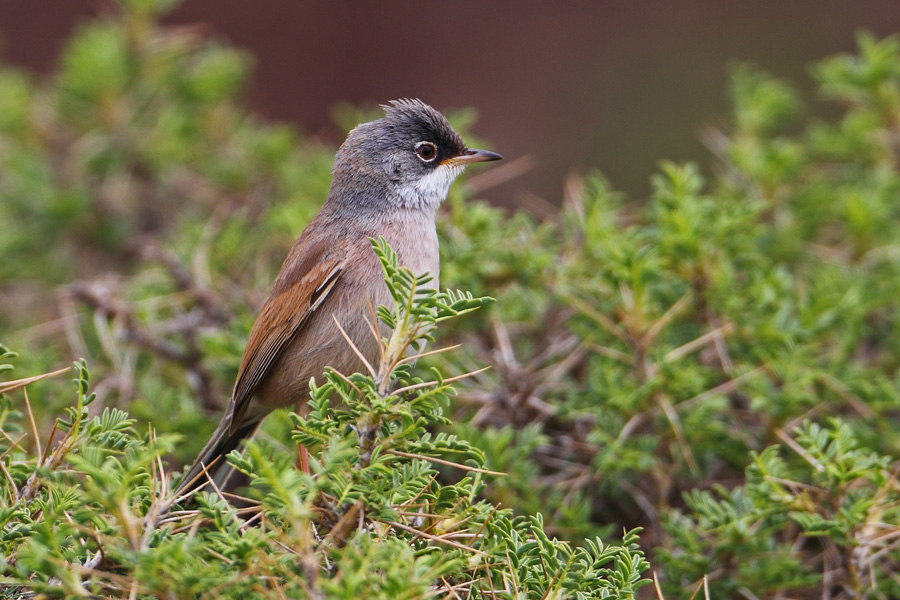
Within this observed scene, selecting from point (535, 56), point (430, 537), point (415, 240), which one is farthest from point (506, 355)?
point (535, 56)

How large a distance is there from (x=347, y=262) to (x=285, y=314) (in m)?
0.33

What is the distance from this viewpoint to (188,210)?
5461mm

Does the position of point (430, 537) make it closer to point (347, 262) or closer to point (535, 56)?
point (347, 262)

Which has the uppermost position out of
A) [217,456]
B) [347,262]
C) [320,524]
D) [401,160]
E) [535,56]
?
[535,56]

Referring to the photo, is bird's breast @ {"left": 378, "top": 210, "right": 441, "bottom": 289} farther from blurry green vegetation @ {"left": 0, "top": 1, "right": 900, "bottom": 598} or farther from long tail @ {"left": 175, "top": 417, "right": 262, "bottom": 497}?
long tail @ {"left": 175, "top": 417, "right": 262, "bottom": 497}

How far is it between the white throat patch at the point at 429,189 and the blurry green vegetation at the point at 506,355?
0.13 metres

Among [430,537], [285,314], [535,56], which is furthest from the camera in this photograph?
[535,56]

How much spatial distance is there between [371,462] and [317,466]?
0.47 feet

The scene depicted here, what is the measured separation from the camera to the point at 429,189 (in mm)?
3791

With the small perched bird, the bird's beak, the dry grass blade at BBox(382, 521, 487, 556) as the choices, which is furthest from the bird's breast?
the dry grass blade at BBox(382, 521, 487, 556)

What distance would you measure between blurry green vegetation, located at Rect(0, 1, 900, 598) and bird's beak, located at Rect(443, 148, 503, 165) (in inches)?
10.3

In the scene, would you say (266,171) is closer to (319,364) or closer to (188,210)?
(188,210)

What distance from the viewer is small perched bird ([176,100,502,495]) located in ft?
11.0

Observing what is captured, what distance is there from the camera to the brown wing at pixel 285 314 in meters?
3.37
